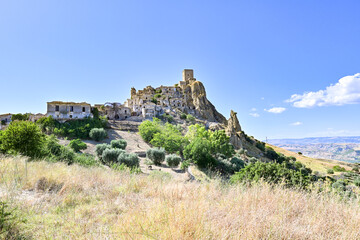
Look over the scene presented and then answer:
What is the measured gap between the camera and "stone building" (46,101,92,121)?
38.8 metres

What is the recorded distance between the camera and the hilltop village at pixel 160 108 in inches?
1569

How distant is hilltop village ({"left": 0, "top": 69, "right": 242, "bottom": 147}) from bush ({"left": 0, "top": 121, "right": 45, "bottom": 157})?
28.1 metres

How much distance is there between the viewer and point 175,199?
3.81 m

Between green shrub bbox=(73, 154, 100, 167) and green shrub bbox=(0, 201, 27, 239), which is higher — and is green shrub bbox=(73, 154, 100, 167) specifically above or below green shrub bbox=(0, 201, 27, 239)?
below

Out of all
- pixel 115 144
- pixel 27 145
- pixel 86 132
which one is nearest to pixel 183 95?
pixel 86 132

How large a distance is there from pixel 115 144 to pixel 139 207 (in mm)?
23512

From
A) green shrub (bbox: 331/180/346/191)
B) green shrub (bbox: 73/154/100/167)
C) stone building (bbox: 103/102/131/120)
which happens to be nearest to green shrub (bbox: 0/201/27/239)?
green shrub (bbox: 331/180/346/191)

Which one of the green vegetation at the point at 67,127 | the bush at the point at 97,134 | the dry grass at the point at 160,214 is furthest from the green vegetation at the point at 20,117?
the dry grass at the point at 160,214

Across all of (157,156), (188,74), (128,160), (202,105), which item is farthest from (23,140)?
(188,74)

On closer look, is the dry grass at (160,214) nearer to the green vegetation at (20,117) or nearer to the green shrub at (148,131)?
the green shrub at (148,131)

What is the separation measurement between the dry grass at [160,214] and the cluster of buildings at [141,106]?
1548 inches

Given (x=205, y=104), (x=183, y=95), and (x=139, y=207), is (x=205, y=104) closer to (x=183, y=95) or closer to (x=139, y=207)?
(x=183, y=95)

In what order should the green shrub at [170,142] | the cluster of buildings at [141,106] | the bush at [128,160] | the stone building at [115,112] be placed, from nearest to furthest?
the bush at [128,160] < the green shrub at [170,142] < the cluster of buildings at [141,106] < the stone building at [115,112]

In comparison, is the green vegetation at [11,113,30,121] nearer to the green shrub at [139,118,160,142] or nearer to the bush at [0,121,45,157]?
the green shrub at [139,118,160,142]
